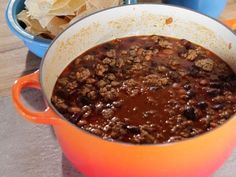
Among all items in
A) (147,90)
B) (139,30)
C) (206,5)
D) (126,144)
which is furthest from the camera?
(206,5)

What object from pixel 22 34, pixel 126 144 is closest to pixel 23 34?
pixel 22 34

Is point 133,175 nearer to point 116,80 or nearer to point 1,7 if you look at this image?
point 116,80

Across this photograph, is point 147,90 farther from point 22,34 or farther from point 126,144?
point 22,34

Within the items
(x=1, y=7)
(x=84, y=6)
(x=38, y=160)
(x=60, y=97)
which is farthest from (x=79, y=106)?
(x=1, y=7)

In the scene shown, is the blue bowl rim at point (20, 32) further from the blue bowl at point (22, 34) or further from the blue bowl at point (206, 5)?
the blue bowl at point (206, 5)

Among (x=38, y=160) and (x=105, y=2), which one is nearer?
(x=38, y=160)
